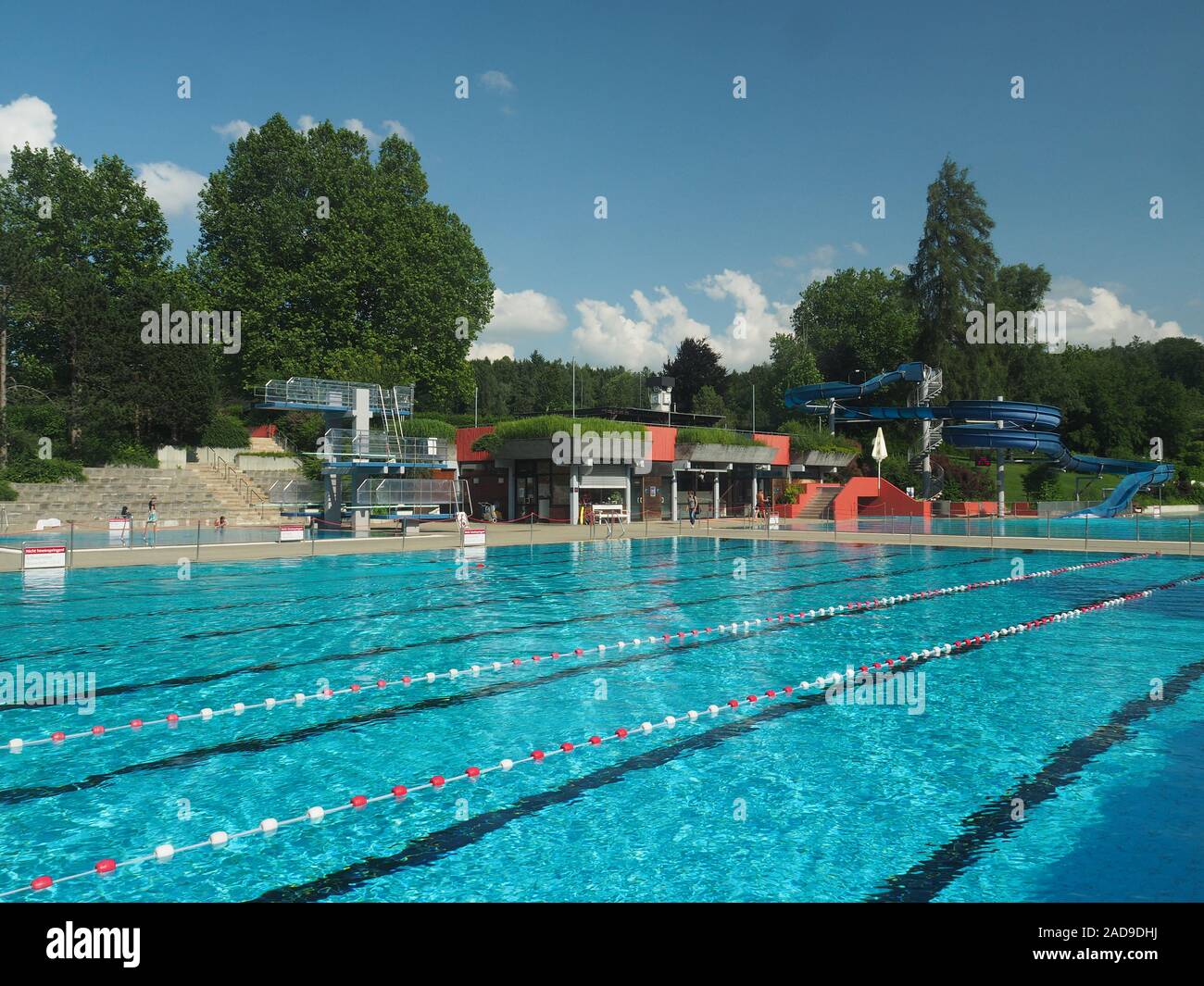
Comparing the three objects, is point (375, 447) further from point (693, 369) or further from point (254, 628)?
point (693, 369)

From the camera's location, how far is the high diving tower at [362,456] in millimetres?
33375

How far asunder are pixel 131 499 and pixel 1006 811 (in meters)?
41.8

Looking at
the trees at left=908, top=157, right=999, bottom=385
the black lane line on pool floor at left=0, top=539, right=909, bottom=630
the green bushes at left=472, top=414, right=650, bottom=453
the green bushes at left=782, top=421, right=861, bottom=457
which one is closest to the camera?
the black lane line on pool floor at left=0, top=539, right=909, bottom=630

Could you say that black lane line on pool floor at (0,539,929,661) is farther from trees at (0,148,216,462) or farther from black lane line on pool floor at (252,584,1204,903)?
trees at (0,148,216,462)

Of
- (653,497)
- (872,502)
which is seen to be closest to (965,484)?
(872,502)

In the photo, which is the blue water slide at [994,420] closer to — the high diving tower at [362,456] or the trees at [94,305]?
the high diving tower at [362,456]

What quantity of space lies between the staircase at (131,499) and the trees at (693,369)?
39.4m

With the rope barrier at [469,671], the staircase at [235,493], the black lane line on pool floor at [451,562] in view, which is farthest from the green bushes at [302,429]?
the rope barrier at [469,671]

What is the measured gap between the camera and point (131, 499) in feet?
130

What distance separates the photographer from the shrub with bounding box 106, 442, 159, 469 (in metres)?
43.6

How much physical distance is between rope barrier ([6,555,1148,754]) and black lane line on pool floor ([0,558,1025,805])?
1.32 ft

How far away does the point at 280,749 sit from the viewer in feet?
26.2

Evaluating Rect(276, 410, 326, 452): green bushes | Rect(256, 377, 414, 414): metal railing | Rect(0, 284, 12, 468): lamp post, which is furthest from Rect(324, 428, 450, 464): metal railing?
Rect(0, 284, 12, 468): lamp post
